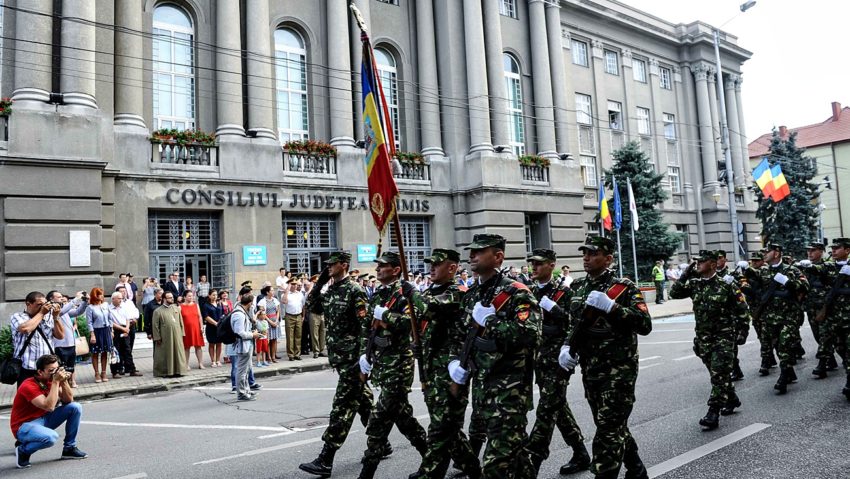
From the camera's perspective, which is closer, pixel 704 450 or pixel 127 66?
pixel 704 450

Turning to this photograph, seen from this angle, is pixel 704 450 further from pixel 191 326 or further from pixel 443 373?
pixel 191 326

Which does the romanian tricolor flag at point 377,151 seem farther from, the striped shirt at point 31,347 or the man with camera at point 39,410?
the striped shirt at point 31,347

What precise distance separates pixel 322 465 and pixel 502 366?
2.18m

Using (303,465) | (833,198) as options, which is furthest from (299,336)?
(833,198)

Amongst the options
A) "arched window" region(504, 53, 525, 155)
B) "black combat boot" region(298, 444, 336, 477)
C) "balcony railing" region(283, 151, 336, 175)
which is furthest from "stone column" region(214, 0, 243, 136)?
"black combat boot" region(298, 444, 336, 477)

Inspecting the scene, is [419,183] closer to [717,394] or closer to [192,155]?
[192,155]

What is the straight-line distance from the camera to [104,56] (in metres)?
18.1

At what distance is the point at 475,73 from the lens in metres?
25.0

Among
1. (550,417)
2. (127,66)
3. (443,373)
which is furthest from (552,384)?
(127,66)

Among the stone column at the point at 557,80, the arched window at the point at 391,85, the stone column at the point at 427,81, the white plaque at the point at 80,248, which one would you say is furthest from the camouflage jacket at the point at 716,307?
the stone column at the point at 557,80

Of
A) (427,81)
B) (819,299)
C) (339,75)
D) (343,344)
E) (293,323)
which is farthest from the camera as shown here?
(427,81)

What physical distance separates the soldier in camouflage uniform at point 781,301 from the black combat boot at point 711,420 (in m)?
2.78

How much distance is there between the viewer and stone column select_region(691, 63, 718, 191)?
39.2 metres

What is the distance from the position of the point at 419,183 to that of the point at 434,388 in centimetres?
1923
